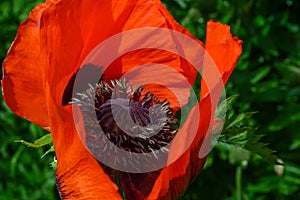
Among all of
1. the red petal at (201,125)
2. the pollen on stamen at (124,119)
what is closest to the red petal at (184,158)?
the red petal at (201,125)

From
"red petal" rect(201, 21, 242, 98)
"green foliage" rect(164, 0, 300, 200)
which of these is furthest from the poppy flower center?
"green foliage" rect(164, 0, 300, 200)

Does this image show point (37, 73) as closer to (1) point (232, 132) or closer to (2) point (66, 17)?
(2) point (66, 17)

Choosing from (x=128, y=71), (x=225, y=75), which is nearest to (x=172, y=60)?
(x=128, y=71)

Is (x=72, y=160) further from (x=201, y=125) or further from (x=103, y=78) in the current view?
(x=103, y=78)

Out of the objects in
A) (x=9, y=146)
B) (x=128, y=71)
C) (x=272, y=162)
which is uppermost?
(x=128, y=71)

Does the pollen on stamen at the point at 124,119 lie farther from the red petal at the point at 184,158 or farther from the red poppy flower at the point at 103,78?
the red petal at the point at 184,158

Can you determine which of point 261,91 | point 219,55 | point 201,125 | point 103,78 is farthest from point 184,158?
point 261,91
